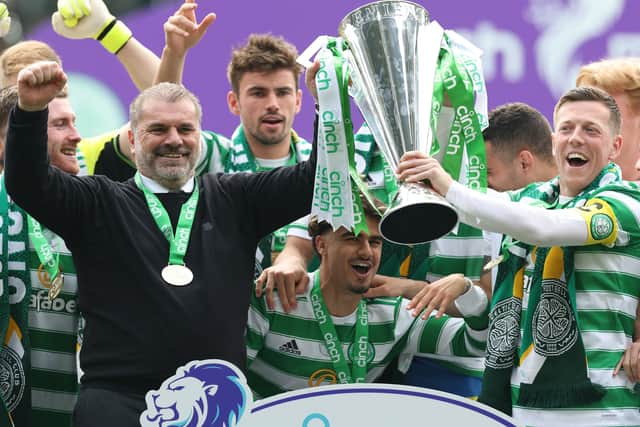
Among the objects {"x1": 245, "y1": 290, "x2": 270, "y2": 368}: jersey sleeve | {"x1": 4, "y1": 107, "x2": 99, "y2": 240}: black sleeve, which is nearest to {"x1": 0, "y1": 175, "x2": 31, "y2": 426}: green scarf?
{"x1": 4, "y1": 107, "x2": 99, "y2": 240}: black sleeve

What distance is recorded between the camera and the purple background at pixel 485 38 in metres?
6.29

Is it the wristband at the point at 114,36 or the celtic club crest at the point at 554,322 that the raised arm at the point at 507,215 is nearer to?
the celtic club crest at the point at 554,322

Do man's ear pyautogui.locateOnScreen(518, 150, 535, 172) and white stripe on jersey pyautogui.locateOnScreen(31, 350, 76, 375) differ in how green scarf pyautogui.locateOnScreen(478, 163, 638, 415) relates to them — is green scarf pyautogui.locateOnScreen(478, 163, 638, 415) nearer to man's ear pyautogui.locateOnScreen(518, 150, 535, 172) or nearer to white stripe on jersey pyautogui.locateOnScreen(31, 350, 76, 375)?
man's ear pyautogui.locateOnScreen(518, 150, 535, 172)

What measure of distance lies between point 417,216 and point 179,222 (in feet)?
2.76

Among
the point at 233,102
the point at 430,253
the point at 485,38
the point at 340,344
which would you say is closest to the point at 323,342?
the point at 340,344

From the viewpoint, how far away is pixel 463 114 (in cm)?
396

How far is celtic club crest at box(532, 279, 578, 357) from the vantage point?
3.97 metres

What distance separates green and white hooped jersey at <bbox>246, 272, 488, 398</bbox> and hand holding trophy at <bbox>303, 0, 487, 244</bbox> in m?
0.66

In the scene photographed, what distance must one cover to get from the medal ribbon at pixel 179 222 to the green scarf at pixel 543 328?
1.01m

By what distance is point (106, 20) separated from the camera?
5.12m

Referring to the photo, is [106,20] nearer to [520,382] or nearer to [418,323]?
[418,323]

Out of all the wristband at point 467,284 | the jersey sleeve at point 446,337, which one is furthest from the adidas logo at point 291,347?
the wristband at point 467,284

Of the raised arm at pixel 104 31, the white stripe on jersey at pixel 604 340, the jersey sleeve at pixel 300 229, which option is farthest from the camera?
the raised arm at pixel 104 31

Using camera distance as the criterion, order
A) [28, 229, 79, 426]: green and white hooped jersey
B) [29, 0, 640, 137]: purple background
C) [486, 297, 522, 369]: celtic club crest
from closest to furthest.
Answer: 1. [486, 297, 522, 369]: celtic club crest
2. [28, 229, 79, 426]: green and white hooped jersey
3. [29, 0, 640, 137]: purple background
